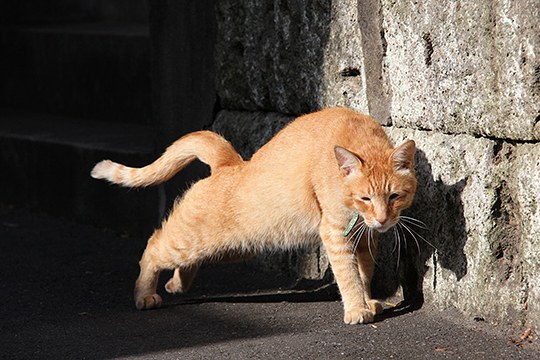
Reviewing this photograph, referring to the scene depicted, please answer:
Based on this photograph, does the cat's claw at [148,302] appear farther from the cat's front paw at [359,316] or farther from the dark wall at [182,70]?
the dark wall at [182,70]

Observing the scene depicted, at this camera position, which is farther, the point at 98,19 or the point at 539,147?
the point at 98,19

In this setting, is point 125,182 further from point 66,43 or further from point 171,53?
point 66,43

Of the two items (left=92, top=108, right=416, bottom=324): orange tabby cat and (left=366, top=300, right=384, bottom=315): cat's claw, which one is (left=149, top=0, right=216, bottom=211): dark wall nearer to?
(left=92, top=108, right=416, bottom=324): orange tabby cat

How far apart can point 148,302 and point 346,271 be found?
1150 mm

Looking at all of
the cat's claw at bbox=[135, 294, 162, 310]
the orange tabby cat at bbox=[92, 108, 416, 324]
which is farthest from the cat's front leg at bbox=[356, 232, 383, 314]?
the cat's claw at bbox=[135, 294, 162, 310]

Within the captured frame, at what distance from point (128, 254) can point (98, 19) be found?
379 centimetres

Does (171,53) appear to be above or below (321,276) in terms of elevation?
above

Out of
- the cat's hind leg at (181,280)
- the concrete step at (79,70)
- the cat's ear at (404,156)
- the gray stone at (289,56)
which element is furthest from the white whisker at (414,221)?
the concrete step at (79,70)

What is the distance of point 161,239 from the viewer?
533cm

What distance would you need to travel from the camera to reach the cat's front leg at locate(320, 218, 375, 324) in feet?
15.4

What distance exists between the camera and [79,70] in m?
8.42

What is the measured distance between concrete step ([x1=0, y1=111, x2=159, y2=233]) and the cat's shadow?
223 centimetres

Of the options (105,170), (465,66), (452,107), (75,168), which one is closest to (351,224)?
(452,107)

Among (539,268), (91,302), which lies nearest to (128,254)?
(91,302)
